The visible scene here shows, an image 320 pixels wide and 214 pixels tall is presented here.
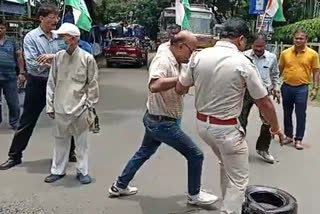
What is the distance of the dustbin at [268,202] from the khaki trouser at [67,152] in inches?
78.5

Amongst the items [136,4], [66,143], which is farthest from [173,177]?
[136,4]

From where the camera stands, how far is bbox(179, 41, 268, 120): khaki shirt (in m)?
3.36

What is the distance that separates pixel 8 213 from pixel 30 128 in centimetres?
141

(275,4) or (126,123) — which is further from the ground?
(275,4)

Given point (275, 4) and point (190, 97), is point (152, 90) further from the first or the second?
point (275, 4)

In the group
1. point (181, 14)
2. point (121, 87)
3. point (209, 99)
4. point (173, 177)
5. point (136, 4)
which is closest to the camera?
point (209, 99)

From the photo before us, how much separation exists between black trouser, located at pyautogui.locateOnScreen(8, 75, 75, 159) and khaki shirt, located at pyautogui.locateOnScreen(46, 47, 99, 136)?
45 centimetres

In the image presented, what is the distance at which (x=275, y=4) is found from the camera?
1392 cm

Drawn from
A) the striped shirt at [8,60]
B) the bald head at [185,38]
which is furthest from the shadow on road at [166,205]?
the striped shirt at [8,60]

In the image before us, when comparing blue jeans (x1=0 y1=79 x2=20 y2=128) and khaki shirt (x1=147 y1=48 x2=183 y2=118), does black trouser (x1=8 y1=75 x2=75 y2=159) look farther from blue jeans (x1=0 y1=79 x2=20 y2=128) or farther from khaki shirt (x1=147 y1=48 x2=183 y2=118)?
blue jeans (x1=0 y1=79 x2=20 y2=128)

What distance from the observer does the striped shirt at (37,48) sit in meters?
5.23

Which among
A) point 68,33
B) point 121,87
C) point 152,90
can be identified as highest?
point 68,33

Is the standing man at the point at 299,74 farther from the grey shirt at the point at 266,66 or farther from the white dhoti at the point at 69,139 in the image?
the white dhoti at the point at 69,139

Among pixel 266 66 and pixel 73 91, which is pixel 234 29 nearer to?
pixel 73 91
